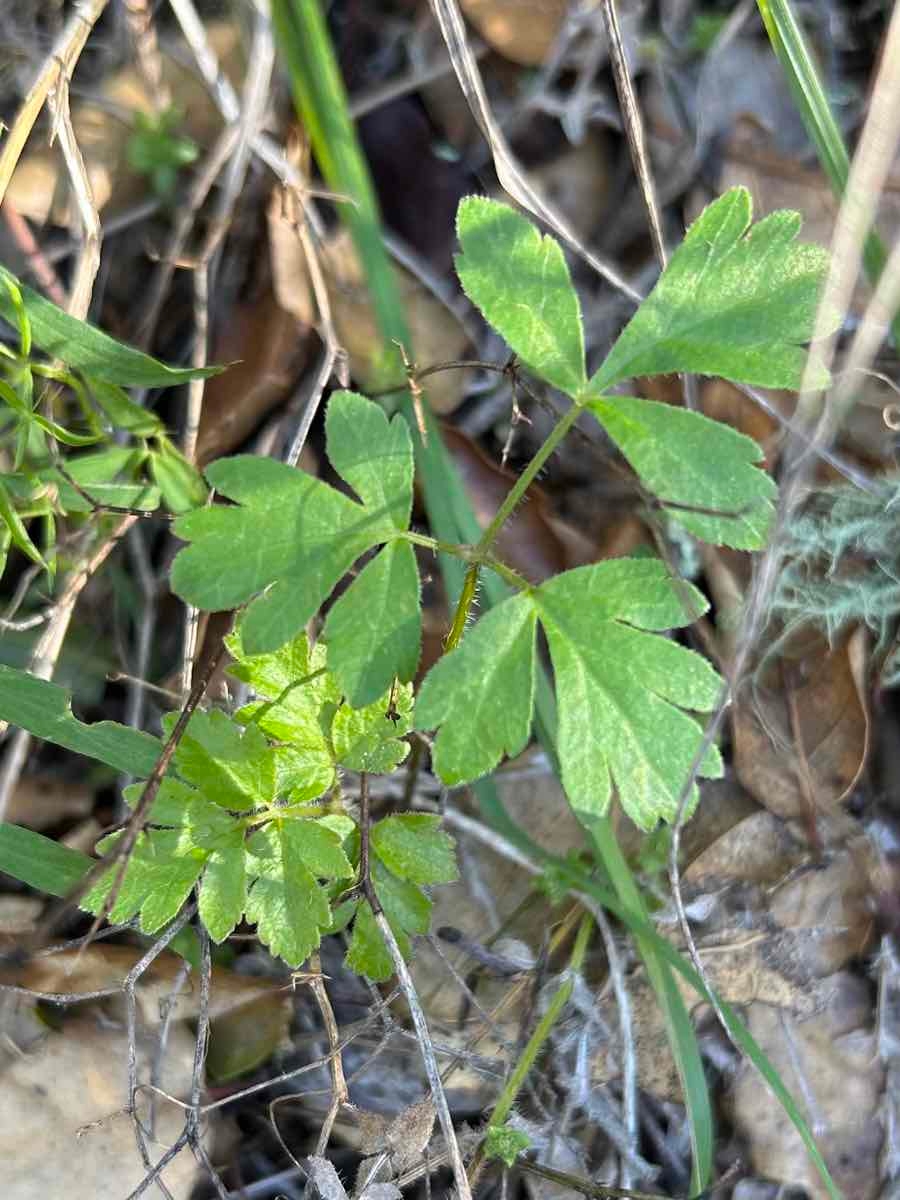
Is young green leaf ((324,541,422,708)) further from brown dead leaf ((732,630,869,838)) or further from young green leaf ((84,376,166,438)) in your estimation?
brown dead leaf ((732,630,869,838))

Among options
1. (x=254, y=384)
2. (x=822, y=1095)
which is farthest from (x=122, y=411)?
(x=822, y=1095)

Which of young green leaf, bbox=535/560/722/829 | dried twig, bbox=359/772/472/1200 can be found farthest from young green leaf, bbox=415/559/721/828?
dried twig, bbox=359/772/472/1200

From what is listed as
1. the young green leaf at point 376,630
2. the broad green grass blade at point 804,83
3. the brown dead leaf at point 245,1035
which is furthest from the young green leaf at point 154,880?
the broad green grass blade at point 804,83

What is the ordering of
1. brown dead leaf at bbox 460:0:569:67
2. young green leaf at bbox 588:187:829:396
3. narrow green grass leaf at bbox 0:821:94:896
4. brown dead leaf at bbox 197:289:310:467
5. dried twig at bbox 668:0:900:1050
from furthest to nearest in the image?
brown dead leaf at bbox 460:0:569:67, brown dead leaf at bbox 197:289:310:467, narrow green grass leaf at bbox 0:821:94:896, young green leaf at bbox 588:187:829:396, dried twig at bbox 668:0:900:1050

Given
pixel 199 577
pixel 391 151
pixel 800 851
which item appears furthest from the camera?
pixel 391 151

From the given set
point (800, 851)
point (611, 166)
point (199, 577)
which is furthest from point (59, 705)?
point (611, 166)

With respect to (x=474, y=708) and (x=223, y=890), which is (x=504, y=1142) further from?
(x=474, y=708)

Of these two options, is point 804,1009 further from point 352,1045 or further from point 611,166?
point 611,166

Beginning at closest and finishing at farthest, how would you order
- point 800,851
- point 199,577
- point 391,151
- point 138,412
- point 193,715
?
point 199,577, point 193,715, point 138,412, point 800,851, point 391,151

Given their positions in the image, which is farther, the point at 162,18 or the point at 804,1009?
the point at 162,18
